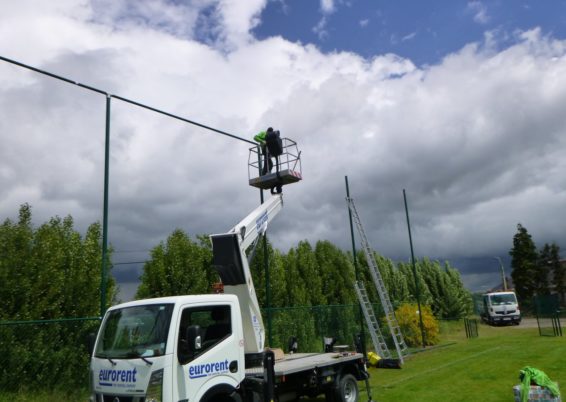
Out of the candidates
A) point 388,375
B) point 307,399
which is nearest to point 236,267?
point 307,399

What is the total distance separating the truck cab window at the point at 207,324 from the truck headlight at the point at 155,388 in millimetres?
429

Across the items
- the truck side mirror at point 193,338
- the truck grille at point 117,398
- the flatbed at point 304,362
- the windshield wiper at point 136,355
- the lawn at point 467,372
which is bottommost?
the lawn at point 467,372

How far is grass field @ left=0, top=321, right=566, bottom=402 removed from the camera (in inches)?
408

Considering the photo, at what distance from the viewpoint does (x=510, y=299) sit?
35469mm

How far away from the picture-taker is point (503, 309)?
35000 millimetres

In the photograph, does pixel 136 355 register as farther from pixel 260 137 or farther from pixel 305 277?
pixel 305 277

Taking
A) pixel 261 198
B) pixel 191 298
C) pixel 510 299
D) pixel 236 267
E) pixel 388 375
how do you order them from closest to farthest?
pixel 191 298, pixel 236 267, pixel 261 198, pixel 388 375, pixel 510 299

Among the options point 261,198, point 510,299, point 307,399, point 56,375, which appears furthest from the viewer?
point 510,299

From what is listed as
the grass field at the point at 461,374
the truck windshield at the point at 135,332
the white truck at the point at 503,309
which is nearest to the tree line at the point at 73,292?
the grass field at the point at 461,374

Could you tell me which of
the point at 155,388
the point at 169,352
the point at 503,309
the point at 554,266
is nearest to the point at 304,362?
the point at 169,352

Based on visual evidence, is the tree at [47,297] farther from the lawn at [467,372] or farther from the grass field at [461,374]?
the lawn at [467,372]

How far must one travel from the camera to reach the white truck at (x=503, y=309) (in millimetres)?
34906

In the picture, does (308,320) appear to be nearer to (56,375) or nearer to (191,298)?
(56,375)

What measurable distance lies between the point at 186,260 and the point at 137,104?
635 centimetres
